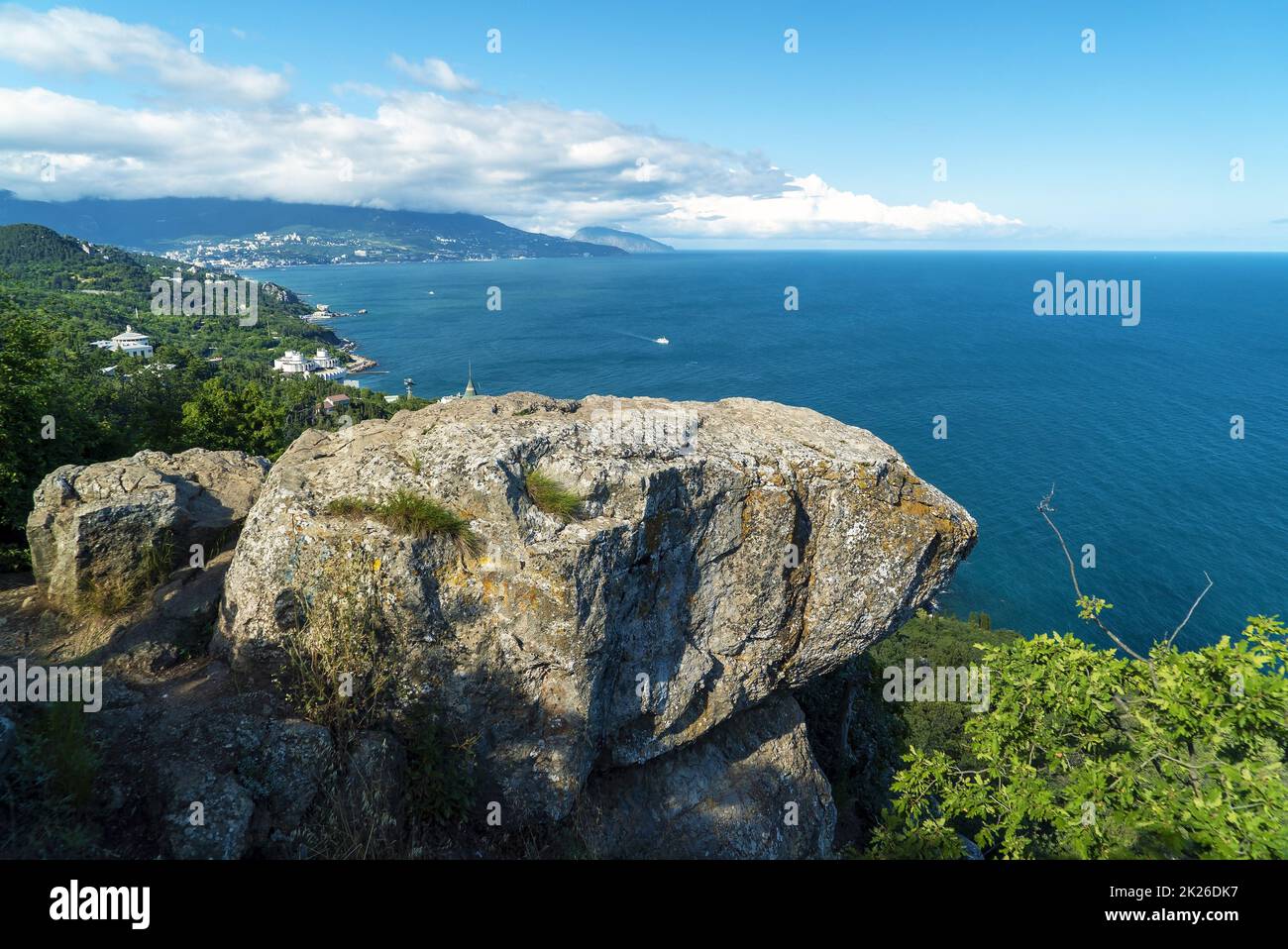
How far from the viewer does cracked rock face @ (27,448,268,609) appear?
9.91m

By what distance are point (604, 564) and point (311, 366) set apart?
123882 millimetres

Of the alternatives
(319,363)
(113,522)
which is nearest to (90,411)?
(113,522)

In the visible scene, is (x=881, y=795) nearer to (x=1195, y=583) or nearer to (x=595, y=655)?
(x=595, y=655)

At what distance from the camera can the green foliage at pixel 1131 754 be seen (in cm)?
695

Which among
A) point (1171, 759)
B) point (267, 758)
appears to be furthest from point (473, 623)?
point (1171, 759)

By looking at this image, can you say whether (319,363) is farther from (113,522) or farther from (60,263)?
(113,522)

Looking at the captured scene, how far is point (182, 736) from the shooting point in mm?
7645

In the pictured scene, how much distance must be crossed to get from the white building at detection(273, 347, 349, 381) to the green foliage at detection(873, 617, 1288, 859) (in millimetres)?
114260

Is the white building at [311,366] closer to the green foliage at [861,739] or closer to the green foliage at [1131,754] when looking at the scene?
the green foliage at [861,739]

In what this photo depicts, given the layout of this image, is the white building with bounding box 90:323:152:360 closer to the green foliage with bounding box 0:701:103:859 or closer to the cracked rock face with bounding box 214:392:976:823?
the cracked rock face with bounding box 214:392:976:823

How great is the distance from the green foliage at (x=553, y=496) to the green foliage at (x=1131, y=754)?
20.9 feet

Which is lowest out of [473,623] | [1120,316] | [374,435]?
[473,623]

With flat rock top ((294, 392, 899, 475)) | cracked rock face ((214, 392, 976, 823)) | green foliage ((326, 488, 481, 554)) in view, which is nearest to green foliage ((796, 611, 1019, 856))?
cracked rock face ((214, 392, 976, 823))
